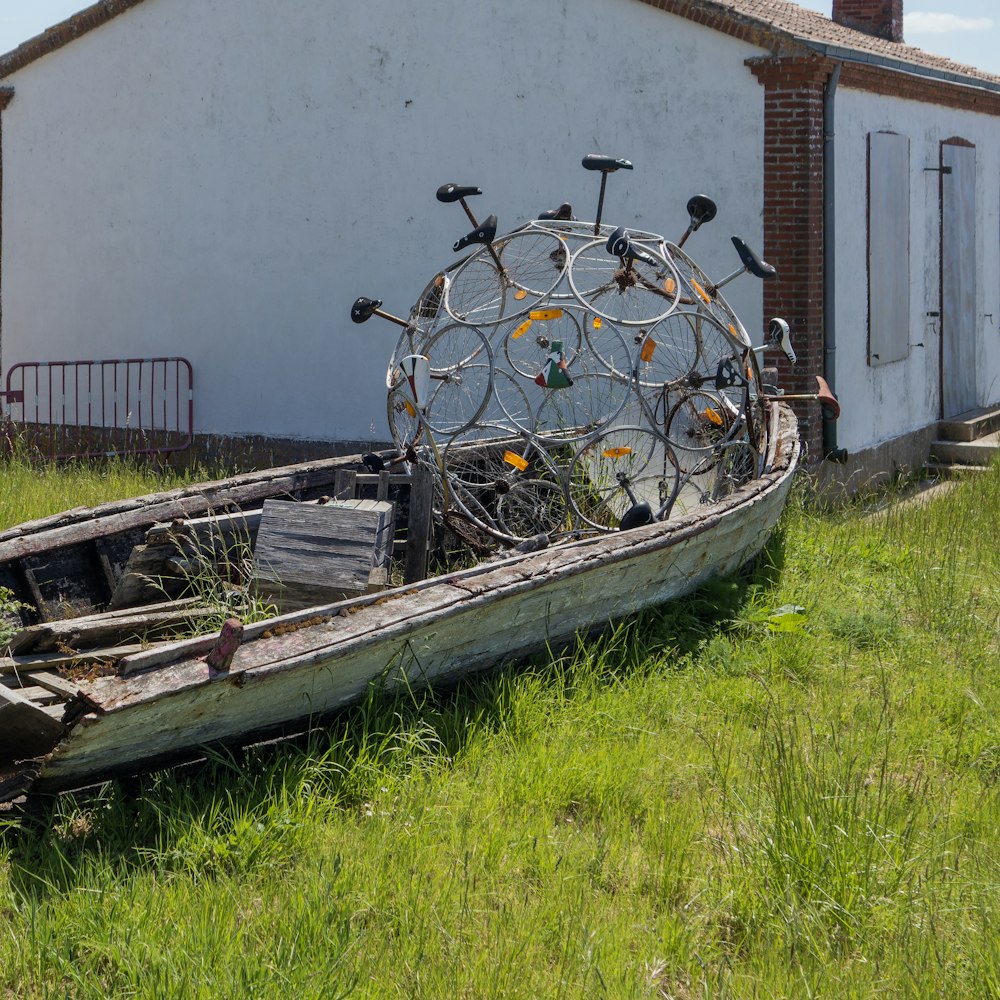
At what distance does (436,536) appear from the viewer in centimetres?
747

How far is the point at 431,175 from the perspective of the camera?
12516mm

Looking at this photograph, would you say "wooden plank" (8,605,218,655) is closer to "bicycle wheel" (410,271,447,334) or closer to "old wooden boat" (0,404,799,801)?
"old wooden boat" (0,404,799,801)

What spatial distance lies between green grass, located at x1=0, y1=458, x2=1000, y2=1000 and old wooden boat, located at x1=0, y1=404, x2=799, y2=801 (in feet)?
0.61

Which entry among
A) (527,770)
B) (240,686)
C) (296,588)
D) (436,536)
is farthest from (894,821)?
(436,536)

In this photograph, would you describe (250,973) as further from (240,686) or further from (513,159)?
(513,159)

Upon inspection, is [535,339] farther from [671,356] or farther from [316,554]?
[316,554]

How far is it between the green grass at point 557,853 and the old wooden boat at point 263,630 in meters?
0.18

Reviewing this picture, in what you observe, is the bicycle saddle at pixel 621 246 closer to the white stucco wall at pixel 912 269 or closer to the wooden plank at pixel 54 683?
the wooden plank at pixel 54 683

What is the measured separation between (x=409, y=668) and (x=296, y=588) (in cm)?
96

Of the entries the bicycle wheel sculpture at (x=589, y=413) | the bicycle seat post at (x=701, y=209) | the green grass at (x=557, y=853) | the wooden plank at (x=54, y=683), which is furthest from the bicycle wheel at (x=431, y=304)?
the wooden plank at (x=54, y=683)

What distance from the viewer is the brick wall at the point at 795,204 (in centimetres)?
1069

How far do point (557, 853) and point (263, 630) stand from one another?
1.32 meters

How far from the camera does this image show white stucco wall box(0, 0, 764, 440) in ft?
36.9

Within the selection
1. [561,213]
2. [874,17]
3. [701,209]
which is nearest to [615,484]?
[701,209]
